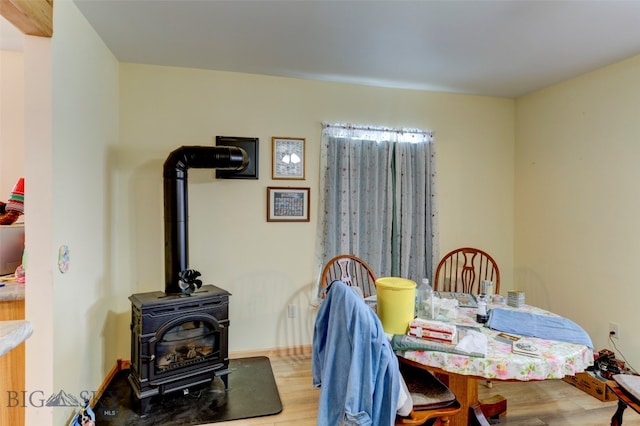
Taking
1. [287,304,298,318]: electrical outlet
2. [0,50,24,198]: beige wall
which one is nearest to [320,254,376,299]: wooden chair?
[287,304,298,318]: electrical outlet

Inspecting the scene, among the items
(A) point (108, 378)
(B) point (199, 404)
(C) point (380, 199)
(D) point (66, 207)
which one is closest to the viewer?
(D) point (66, 207)

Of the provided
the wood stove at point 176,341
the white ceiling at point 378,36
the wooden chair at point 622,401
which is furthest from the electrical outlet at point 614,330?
the wood stove at point 176,341

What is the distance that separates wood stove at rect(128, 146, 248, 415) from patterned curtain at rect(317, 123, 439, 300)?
38.3 inches

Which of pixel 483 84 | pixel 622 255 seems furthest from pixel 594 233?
pixel 483 84

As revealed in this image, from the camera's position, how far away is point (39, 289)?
5.79ft

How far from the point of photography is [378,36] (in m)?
2.36

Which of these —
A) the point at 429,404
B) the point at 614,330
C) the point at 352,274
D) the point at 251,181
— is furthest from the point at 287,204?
the point at 614,330

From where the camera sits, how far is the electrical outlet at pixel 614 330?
8.93 ft

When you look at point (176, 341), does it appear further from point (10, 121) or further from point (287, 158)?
point (10, 121)

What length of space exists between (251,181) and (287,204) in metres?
0.39

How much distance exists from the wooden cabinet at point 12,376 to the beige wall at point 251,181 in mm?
983

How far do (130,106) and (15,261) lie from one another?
145 centimetres

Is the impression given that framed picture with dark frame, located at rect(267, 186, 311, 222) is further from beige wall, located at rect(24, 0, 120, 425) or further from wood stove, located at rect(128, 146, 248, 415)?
beige wall, located at rect(24, 0, 120, 425)

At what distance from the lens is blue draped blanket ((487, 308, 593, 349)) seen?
5.73 feet
